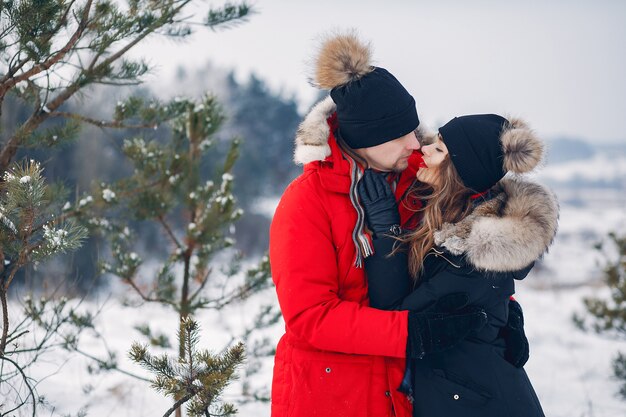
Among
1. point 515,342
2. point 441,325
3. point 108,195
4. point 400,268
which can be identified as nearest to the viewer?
point 441,325

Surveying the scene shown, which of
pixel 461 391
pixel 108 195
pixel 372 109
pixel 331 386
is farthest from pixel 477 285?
pixel 108 195

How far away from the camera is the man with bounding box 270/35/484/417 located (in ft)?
6.74

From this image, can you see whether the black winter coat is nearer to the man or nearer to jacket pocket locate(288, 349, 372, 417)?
the man

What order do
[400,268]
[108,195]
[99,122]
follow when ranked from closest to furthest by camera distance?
[400,268] < [99,122] < [108,195]

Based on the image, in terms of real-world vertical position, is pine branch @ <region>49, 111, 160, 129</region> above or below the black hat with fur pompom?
above

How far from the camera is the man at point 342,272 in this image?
2.05m

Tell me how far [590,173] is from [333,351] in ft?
373

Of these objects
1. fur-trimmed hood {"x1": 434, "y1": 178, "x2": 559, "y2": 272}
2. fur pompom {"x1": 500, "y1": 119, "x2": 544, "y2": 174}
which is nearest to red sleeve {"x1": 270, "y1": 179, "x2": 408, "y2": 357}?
fur-trimmed hood {"x1": 434, "y1": 178, "x2": 559, "y2": 272}

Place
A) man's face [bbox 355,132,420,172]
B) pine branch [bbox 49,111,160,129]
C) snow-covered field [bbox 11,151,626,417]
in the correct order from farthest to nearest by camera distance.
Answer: snow-covered field [bbox 11,151,626,417] → pine branch [bbox 49,111,160,129] → man's face [bbox 355,132,420,172]

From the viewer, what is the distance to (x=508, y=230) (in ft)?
6.83

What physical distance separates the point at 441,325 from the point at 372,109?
940 mm

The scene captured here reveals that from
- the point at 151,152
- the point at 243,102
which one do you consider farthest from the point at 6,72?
the point at 243,102

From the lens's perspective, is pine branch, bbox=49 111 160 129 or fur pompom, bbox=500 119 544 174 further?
pine branch, bbox=49 111 160 129

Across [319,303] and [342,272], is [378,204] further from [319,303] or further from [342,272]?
[319,303]
